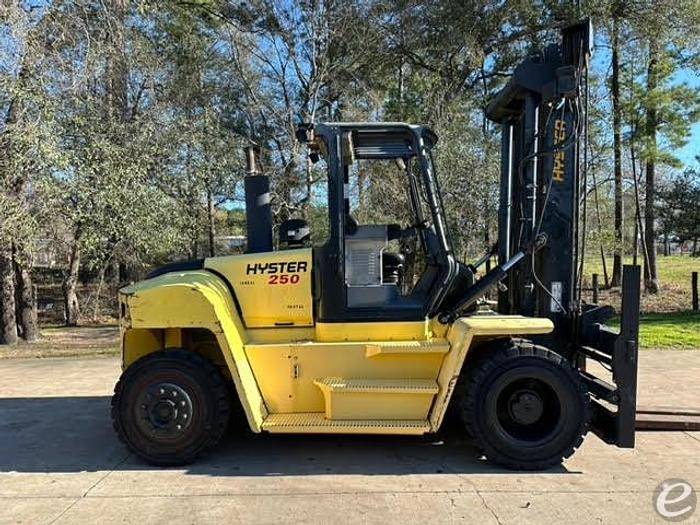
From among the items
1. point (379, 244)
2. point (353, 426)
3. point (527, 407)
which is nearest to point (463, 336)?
point (527, 407)

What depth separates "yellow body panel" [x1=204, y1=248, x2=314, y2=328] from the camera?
17.4ft

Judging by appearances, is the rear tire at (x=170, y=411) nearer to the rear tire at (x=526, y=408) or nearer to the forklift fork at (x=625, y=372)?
the rear tire at (x=526, y=408)

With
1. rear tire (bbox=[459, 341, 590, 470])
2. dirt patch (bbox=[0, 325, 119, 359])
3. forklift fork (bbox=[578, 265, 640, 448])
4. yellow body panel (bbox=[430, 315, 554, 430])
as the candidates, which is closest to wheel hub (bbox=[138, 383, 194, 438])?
yellow body panel (bbox=[430, 315, 554, 430])

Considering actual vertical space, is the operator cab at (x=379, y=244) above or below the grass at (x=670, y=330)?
above

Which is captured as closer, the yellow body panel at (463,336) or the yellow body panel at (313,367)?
the yellow body panel at (463,336)

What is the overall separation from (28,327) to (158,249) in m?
3.63

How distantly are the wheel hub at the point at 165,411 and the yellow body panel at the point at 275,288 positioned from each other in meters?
0.84

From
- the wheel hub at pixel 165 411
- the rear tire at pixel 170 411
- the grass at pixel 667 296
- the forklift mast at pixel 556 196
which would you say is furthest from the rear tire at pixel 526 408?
the grass at pixel 667 296

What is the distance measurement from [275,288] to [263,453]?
1.47 m

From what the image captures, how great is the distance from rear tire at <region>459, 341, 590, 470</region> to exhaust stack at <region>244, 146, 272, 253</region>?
7.70ft

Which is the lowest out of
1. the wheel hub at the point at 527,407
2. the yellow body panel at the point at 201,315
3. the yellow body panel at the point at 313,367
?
the wheel hub at the point at 527,407

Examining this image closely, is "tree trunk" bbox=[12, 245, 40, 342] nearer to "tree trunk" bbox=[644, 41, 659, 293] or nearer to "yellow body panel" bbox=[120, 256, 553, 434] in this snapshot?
"yellow body panel" bbox=[120, 256, 553, 434]

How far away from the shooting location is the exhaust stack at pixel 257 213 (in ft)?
19.0

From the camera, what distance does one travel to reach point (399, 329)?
5184mm
